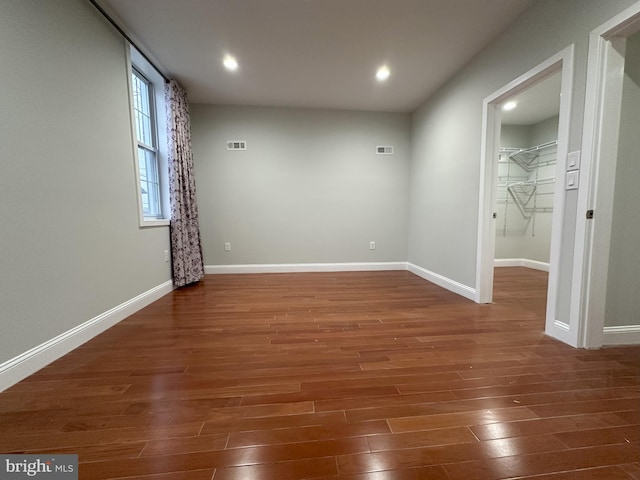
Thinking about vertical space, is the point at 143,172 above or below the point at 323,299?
above

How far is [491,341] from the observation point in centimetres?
190

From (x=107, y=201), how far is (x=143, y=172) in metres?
1.08

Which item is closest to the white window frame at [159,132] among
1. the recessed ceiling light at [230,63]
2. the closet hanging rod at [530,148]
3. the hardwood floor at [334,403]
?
the recessed ceiling light at [230,63]

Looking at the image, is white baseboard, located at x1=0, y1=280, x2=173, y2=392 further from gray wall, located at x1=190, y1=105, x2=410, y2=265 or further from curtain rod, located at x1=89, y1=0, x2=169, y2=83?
curtain rod, located at x1=89, y1=0, x2=169, y2=83

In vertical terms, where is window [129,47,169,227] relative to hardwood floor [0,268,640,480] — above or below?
above

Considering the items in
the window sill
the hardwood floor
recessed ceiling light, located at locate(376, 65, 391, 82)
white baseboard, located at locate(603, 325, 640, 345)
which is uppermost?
recessed ceiling light, located at locate(376, 65, 391, 82)

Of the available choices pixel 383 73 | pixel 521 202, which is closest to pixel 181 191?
pixel 383 73

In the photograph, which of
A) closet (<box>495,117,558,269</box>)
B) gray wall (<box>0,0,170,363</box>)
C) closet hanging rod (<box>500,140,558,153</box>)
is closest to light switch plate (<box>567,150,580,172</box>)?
closet (<box>495,117,558,269</box>)

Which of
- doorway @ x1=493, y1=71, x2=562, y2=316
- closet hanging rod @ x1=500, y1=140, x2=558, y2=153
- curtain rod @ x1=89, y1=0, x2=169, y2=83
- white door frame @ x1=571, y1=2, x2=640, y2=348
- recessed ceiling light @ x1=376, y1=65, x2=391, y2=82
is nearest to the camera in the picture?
white door frame @ x1=571, y1=2, x2=640, y2=348

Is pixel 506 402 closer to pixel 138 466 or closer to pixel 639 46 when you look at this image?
pixel 138 466

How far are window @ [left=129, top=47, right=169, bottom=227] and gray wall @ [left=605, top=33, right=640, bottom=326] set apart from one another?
4.10m

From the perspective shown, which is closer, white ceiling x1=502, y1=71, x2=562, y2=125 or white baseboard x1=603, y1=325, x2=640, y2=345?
white baseboard x1=603, y1=325, x2=640, y2=345

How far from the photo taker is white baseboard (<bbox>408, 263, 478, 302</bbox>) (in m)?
2.85

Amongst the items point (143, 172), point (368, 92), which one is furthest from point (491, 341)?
point (143, 172)
